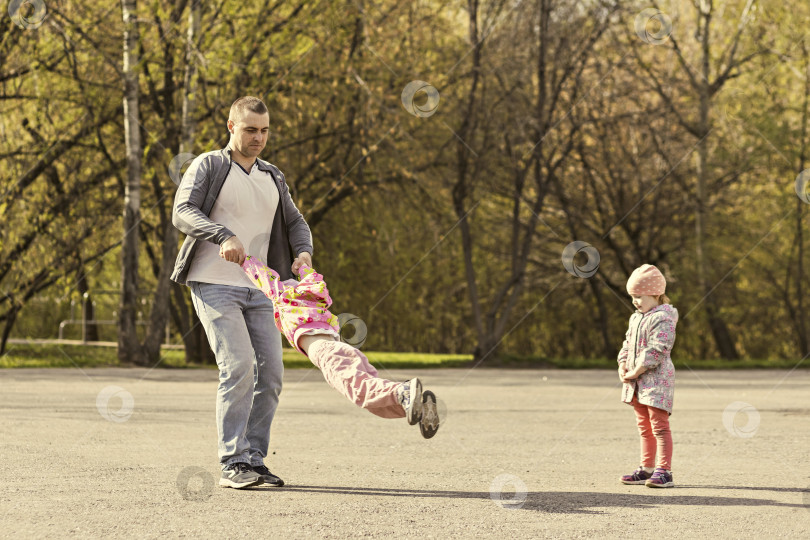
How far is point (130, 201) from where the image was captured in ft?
53.7

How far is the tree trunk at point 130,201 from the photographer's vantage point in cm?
1611

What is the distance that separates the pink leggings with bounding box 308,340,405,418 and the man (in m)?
0.75

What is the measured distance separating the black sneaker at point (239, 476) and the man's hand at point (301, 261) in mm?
1023

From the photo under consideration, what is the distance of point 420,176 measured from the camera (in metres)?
19.0

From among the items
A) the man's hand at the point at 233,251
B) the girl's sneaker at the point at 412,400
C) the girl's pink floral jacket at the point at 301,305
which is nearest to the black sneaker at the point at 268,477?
the girl's pink floral jacket at the point at 301,305

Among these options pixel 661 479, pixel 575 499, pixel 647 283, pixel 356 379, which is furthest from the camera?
pixel 647 283

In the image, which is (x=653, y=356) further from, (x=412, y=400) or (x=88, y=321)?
(x=88, y=321)

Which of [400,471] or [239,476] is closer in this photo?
[239,476]

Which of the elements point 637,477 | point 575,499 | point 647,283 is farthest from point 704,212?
point 575,499

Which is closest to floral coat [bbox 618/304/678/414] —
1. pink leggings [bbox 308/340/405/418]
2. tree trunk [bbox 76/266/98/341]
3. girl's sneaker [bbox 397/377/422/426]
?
pink leggings [bbox 308/340/405/418]

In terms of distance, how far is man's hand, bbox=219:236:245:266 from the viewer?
519 cm

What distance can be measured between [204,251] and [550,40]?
14.9 m

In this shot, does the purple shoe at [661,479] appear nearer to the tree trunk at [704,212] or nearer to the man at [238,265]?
the man at [238,265]

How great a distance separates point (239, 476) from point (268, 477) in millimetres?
210
